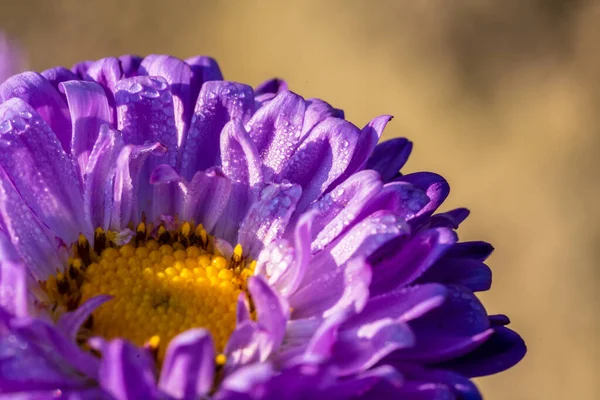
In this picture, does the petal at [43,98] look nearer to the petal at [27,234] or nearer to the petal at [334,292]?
the petal at [27,234]

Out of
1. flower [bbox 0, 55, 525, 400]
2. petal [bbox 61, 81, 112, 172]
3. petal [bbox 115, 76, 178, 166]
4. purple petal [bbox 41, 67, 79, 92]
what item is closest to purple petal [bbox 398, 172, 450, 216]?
flower [bbox 0, 55, 525, 400]

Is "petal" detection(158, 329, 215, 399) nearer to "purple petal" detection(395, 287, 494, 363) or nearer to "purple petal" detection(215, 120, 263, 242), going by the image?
"purple petal" detection(395, 287, 494, 363)

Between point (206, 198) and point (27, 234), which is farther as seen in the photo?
point (206, 198)

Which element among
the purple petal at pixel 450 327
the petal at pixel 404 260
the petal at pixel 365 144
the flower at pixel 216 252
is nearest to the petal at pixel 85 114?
the flower at pixel 216 252

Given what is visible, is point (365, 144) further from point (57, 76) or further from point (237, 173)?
point (57, 76)

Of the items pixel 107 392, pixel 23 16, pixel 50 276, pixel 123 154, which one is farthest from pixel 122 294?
pixel 23 16

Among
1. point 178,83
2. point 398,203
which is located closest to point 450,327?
point 398,203

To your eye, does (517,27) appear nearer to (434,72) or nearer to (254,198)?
(434,72)
